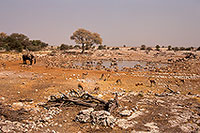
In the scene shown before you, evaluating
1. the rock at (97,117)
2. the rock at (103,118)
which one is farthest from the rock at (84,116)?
the rock at (103,118)

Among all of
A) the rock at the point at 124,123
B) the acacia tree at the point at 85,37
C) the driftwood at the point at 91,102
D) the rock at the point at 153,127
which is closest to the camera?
the rock at the point at 153,127

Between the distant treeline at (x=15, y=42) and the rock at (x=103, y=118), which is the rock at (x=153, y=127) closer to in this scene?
the rock at (x=103, y=118)

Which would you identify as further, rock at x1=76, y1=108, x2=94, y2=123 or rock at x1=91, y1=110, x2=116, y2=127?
rock at x1=76, y1=108, x2=94, y2=123

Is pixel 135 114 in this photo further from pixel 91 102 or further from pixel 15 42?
pixel 15 42

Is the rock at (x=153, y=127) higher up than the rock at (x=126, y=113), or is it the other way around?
the rock at (x=126, y=113)

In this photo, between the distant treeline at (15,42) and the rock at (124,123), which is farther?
the distant treeline at (15,42)

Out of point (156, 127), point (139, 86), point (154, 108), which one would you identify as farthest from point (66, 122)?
point (139, 86)

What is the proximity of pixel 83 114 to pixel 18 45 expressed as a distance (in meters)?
45.8

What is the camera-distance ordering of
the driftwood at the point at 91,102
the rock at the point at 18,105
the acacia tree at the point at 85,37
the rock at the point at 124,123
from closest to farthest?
the rock at the point at 124,123
the driftwood at the point at 91,102
the rock at the point at 18,105
the acacia tree at the point at 85,37

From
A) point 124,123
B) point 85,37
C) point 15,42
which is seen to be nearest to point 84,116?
point 124,123

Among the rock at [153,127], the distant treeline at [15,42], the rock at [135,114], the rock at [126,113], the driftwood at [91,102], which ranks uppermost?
the distant treeline at [15,42]

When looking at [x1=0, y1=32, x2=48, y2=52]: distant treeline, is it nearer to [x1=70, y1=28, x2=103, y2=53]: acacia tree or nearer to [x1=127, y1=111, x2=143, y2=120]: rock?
[x1=70, y1=28, x2=103, y2=53]: acacia tree

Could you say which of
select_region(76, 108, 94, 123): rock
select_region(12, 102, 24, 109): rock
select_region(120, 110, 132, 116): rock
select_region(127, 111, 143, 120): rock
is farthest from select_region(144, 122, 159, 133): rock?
select_region(12, 102, 24, 109): rock

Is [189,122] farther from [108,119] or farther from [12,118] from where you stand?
[12,118]
